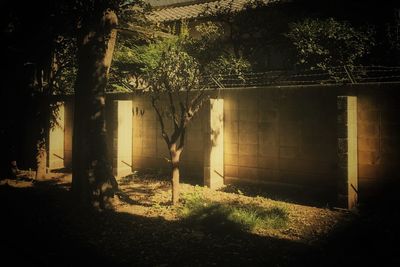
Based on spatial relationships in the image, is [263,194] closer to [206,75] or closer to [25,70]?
[206,75]

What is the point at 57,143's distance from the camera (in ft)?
49.3

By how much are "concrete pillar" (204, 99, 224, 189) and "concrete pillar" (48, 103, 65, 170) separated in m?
7.36

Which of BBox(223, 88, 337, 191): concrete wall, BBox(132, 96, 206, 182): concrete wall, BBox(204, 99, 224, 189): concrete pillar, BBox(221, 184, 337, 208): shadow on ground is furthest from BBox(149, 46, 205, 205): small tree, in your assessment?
BBox(132, 96, 206, 182): concrete wall

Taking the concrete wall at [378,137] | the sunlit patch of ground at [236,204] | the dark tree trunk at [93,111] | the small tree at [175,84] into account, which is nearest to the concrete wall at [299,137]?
the concrete wall at [378,137]

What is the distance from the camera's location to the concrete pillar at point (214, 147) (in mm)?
10961

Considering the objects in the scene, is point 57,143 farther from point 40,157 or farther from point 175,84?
point 175,84

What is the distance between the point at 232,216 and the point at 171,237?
1.48m

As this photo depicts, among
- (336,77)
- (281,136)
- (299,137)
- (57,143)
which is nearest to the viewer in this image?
(336,77)

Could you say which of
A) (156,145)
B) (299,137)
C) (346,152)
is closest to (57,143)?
(156,145)

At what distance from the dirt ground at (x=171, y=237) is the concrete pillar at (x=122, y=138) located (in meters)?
3.57

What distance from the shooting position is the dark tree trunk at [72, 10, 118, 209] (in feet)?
28.9

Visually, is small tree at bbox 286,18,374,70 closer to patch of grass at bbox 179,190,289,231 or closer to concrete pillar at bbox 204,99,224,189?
Result: concrete pillar at bbox 204,99,224,189

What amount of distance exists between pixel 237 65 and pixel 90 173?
660 centimetres

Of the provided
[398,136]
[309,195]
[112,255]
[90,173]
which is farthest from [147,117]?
[398,136]
